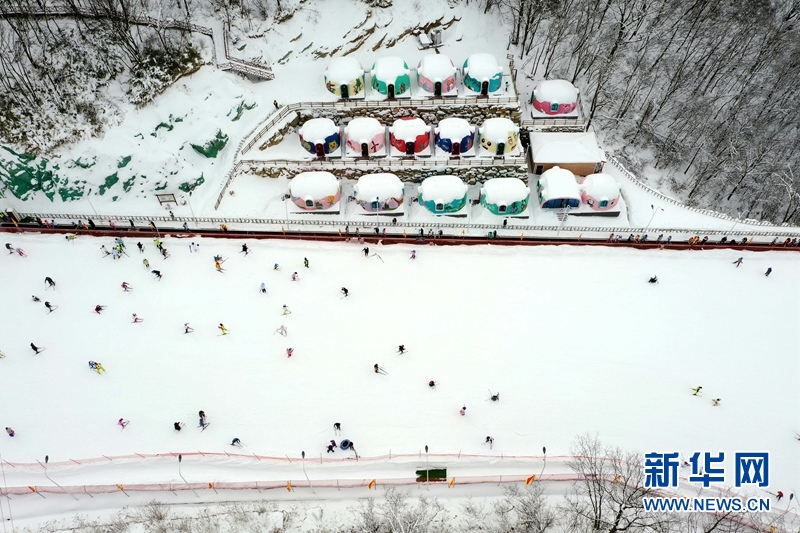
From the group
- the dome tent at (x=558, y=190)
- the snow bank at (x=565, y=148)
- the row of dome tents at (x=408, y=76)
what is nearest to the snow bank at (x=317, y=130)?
the row of dome tents at (x=408, y=76)

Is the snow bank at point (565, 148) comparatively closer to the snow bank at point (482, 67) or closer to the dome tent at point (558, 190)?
the dome tent at point (558, 190)

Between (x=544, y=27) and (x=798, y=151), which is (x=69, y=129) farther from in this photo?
(x=798, y=151)

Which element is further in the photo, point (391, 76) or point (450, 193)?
point (391, 76)

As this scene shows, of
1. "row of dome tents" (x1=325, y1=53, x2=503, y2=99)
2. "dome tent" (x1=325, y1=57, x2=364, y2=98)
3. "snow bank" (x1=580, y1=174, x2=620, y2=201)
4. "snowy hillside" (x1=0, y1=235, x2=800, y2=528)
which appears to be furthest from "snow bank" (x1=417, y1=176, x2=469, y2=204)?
"dome tent" (x1=325, y1=57, x2=364, y2=98)

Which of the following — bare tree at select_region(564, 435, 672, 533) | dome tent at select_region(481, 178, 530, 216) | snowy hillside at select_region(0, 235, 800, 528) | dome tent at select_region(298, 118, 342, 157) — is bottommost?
bare tree at select_region(564, 435, 672, 533)

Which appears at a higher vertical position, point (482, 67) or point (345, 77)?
point (482, 67)

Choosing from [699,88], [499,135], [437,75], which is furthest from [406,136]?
[699,88]

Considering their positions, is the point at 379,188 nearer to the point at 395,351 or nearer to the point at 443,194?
the point at 443,194

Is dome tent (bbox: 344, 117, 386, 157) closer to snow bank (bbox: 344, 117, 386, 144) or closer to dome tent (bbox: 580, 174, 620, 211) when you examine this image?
snow bank (bbox: 344, 117, 386, 144)
